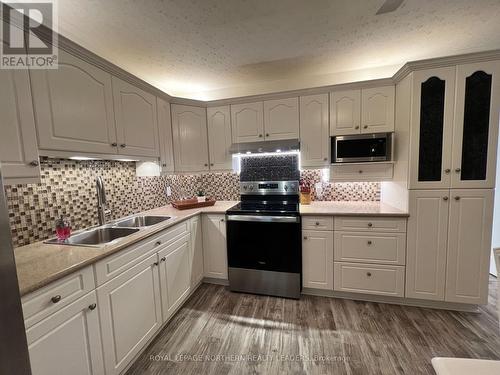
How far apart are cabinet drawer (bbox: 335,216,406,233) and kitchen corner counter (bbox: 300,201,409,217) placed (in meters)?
0.06

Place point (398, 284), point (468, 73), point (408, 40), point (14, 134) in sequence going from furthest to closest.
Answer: point (398, 284)
point (408, 40)
point (468, 73)
point (14, 134)

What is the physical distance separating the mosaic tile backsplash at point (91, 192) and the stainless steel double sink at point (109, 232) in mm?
114

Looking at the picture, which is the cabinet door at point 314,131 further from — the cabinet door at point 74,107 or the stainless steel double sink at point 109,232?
the cabinet door at point 74,107

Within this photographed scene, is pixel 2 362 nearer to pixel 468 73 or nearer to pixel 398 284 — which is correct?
pixel 398 284

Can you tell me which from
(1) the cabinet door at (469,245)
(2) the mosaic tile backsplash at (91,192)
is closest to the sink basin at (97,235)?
(2) the mosaic tile backsplash at (91,192)

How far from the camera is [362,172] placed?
7.82 ft

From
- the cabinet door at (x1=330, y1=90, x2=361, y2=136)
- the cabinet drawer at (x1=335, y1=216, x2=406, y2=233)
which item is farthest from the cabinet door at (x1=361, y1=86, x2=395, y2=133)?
the cabinet drawer at (x1=335, y1=216, x2=406, y2=233)

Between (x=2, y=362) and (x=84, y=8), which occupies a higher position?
(x=84, y=8)

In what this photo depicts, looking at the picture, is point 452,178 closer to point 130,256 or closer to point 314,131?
point 314,131

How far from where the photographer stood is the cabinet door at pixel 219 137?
9.06ft

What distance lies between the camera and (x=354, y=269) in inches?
86.4

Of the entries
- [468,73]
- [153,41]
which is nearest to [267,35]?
[153,41]

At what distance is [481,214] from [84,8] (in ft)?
11.1

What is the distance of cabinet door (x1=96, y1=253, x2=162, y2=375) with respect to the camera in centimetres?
133
